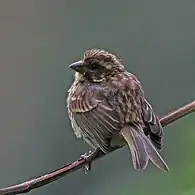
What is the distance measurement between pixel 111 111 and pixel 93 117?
101 mm

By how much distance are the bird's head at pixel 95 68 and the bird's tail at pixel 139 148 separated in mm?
515

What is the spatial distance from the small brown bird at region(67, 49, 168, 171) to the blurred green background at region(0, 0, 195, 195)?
12.6 ft

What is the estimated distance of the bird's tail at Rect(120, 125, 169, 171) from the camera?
3037 mm

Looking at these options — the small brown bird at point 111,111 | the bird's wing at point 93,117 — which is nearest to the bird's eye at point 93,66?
the small brown bird at point 111,111

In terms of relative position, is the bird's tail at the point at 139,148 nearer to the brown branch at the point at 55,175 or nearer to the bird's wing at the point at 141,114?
the bird's wing at the point at 141,114

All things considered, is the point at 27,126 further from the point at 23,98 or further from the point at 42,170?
the point at 42,170

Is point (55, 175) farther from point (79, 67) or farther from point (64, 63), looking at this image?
point (64, 63)

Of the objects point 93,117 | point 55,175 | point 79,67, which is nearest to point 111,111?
point 93,117

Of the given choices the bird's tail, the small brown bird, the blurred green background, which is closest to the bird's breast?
the small brown bird

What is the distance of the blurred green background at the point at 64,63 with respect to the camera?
29.8 feet

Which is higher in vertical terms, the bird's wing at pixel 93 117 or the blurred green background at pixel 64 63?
the bird's wing at pixel 93 117

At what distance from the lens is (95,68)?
155 inches

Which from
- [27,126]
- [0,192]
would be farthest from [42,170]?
[0,192]

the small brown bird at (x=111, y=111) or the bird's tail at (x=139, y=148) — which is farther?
the small brown bird at (x=111, y=111)
